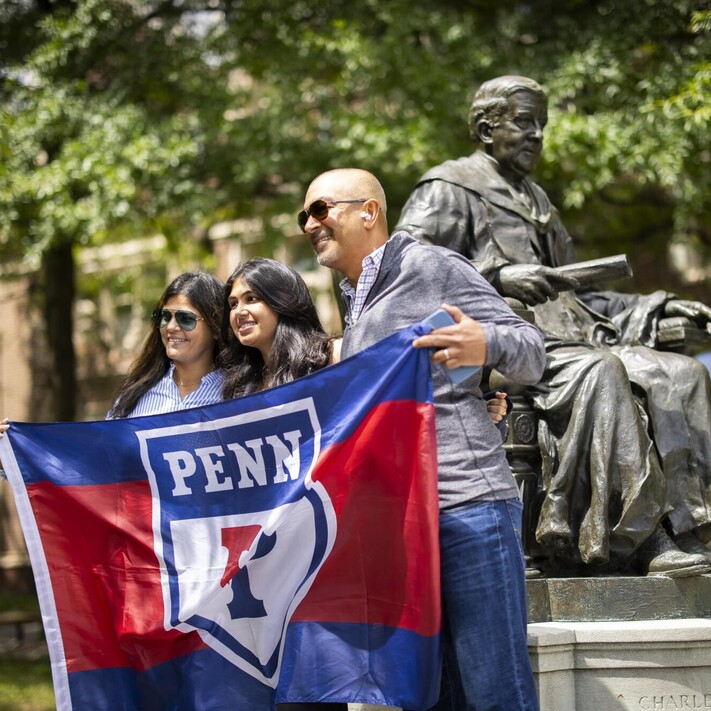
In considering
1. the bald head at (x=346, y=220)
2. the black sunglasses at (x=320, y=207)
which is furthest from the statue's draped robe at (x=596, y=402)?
the black sunglasses at (x=320, y=207)

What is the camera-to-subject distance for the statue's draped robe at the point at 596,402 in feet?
16.2

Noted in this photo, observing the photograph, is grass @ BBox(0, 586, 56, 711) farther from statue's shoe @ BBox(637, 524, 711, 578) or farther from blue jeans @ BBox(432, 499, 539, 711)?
blue jeans @ BBox(432, 499, 539, 711)

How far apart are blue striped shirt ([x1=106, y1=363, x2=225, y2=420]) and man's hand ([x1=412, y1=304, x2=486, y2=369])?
129 centimetres

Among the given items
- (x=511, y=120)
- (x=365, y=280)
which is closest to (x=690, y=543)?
(x=511, y=120)

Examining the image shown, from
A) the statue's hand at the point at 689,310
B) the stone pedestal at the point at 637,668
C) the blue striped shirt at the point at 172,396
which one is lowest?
the stone pedestal at the point at 637,668

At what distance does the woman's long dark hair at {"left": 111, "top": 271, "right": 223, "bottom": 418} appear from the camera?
4480 mm

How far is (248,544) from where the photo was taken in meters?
3.76

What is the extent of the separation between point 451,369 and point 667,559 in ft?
6.73

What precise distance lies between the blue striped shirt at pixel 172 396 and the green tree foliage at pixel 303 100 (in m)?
7.19

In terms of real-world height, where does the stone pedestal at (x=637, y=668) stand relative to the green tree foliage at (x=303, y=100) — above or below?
below

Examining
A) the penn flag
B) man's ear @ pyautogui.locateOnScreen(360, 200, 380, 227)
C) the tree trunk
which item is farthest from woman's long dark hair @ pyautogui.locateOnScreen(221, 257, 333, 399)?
the tree trunk

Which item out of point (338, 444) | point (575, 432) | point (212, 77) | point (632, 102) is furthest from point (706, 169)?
point (338, 444)

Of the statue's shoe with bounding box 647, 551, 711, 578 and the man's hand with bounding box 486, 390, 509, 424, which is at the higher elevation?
the man's hand with bounding box 486, 390, 509, 424

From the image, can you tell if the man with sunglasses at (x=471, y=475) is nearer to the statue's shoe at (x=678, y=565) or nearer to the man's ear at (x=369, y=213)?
the man's ear at (x=369, y=213)
